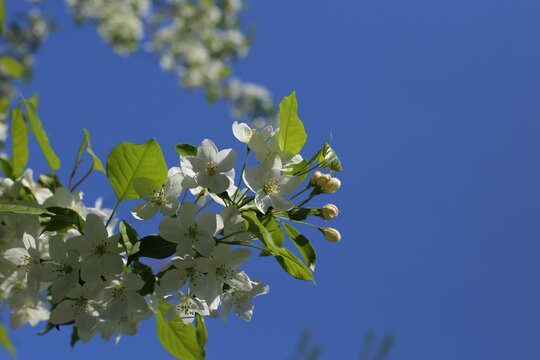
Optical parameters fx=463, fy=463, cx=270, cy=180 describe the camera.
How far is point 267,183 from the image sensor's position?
96 cm

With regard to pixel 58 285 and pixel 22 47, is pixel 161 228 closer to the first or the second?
pixel 58 285

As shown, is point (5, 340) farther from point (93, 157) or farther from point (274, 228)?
point (274, 228)

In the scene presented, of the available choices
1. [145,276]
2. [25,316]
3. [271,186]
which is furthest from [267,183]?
[25,316]

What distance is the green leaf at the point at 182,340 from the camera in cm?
119

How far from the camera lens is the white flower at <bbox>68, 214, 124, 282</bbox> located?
3.07 feet

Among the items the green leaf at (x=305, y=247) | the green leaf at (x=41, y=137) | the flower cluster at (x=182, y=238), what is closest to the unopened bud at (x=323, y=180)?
the flower cluster at (x=182, y=238)

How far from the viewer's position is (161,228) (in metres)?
0.94

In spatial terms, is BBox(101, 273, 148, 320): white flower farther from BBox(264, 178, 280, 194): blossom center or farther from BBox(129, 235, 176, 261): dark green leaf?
BBox(264, 178, 280, 194): blossom center

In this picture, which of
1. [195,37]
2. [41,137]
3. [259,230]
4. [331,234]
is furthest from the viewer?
[195,37]

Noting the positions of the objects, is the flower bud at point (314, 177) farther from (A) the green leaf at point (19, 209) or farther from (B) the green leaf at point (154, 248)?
(A) the green leaf at point (19, 209)

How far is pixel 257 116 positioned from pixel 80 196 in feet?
18.7

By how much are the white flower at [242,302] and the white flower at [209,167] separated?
0.26 metres

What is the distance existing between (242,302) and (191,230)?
9.7 inches

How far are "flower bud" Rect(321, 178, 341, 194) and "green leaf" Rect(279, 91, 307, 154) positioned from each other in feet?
0.39
